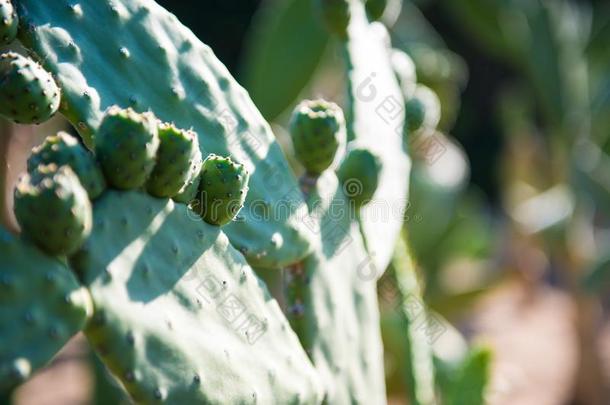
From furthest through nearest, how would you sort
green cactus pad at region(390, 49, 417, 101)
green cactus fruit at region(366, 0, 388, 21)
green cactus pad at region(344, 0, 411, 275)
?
1. green cactus pad at region(390, 49, 417, 101)
2. green cactus fruit at region(366, 0, 388, 21)
3. green cactus pad at region(344, 0, 411, 275)

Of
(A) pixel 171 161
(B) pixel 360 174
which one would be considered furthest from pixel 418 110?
(A) pixel 171 161

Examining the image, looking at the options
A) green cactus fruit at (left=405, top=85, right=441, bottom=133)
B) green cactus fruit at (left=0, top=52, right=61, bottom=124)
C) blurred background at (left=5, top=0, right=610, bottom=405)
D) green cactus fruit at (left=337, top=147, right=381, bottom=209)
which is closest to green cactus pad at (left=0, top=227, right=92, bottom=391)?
green cactus fruit at (left=0, top=52, right=61, bottom=124)

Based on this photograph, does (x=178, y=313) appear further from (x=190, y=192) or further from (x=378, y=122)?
(x=378, y=122)

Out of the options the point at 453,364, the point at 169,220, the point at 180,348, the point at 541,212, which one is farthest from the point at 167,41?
the point at 541,212

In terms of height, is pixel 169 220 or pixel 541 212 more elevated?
pixel 169 220

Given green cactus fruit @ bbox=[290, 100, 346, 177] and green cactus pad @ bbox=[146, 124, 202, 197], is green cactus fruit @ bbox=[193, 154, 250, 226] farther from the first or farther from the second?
green cactus fruit @ bbox=[290, 100, 346, 177]

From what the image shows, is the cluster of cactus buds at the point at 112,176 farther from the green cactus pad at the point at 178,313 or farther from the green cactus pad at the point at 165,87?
the green cactus pad at the point at 165,87

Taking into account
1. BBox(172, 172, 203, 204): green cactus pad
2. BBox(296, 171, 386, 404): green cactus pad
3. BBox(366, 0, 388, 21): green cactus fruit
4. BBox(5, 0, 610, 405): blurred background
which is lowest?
BBox(5, 0, 610, 405): blurred background

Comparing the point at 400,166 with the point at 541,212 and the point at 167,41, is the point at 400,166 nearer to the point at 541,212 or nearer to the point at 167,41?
the point at 167,41
